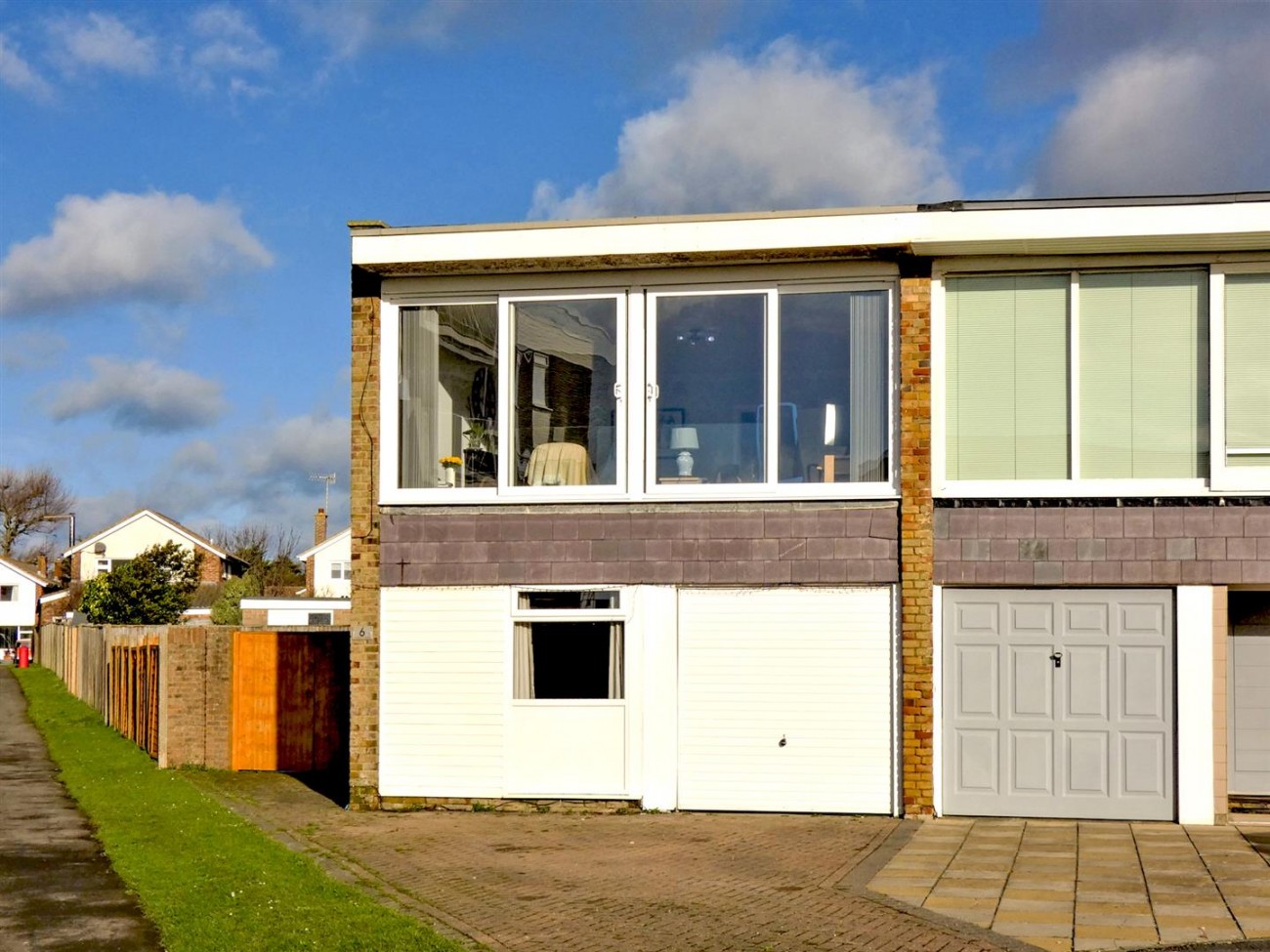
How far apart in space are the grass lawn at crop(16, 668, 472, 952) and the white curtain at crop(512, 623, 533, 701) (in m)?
2.71

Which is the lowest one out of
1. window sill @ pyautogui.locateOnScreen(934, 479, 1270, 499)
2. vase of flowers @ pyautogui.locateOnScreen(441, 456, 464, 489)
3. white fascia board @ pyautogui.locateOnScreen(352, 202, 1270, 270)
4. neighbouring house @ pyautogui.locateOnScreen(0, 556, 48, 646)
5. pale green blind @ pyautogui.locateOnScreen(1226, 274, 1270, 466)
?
neighbouring house @ pyautogui.locateOnScreen(0, 556, 48, 646)

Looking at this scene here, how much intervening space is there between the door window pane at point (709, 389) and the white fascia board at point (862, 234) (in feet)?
2.10

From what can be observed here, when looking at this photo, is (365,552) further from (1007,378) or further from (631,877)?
(1007,378)

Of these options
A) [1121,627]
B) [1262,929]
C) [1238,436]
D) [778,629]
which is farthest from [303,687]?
[1262,929]

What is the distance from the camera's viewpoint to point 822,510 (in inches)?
555

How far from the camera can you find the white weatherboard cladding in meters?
14.6

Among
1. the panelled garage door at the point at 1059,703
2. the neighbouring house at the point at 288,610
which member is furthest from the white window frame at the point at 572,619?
the neighbouring house at the point at 288,610

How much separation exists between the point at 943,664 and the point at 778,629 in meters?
1.51

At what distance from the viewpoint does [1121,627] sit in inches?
541

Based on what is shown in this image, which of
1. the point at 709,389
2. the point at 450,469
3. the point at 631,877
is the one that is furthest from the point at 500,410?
the point at 631,877

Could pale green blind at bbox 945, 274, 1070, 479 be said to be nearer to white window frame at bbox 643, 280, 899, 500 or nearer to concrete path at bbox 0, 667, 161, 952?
white window frame at bbox 643, 280, 899, 500

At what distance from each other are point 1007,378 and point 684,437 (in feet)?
9.80

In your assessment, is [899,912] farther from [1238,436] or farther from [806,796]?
[1238,436]

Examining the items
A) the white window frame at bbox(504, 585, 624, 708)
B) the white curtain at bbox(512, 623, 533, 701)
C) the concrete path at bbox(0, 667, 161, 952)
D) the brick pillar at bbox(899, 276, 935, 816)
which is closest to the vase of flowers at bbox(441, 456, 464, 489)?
the white window frame at bbox(504, 585, 624, 708)
